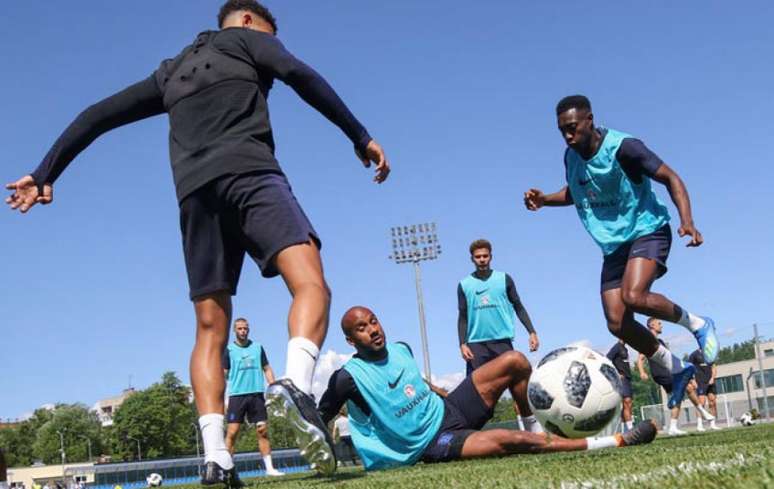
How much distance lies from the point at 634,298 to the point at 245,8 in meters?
3.62

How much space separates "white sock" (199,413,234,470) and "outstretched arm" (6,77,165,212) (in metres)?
1.57

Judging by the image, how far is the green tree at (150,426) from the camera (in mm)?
112438

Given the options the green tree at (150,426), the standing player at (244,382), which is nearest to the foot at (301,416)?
the standing player at (244,382)

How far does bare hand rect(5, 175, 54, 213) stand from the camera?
14.5 ft

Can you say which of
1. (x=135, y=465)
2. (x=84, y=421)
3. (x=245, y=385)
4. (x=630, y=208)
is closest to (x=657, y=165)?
(x=630, y=208)

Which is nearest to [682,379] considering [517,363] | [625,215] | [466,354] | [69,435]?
[625,215]

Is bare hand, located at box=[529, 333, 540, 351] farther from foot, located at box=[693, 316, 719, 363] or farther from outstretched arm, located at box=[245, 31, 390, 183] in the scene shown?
outstretched arm, located at box=[245, 31, 390, 183]

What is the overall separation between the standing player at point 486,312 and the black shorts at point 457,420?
446 cm

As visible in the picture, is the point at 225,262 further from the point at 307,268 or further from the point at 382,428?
the point at 382,428

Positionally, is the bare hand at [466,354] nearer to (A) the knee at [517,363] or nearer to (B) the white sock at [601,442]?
(A) the knee at [517,363]

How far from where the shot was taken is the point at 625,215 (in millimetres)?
6672

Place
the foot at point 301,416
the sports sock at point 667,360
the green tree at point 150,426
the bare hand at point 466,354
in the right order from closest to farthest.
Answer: the foot at point 301,416 < the sports sock at point 667,360 < the bare hand at point 466,354 < the green tree at point 150,426

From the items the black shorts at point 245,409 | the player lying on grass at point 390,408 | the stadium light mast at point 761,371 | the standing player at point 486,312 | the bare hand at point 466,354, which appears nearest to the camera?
the player lying on grass at point 390,408

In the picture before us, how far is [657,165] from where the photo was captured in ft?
21.1
